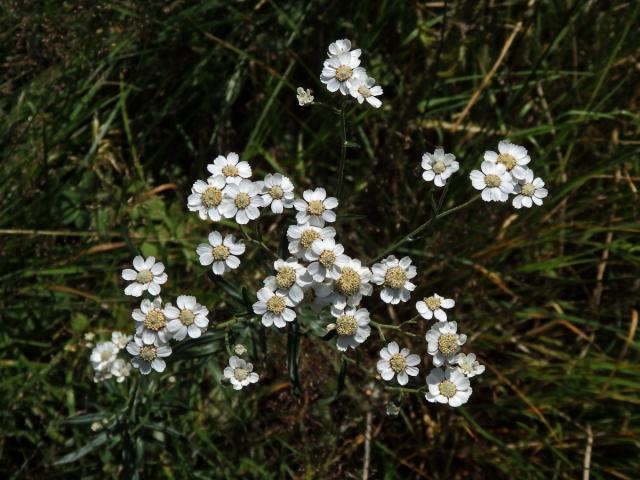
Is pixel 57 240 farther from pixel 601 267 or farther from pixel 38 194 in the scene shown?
pixel 601 267

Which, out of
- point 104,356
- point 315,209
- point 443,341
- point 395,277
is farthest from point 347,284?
point 104,356

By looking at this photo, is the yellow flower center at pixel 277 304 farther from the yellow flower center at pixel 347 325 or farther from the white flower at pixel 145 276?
the white flower at pixel 145 276

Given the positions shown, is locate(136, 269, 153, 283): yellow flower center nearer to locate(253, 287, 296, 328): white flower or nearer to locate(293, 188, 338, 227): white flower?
locate(253, 287, 296, 328): white flower

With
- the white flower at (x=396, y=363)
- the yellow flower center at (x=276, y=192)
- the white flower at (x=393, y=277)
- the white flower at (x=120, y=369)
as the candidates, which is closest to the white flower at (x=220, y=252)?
the yellow flower center at (x=276, y=192)

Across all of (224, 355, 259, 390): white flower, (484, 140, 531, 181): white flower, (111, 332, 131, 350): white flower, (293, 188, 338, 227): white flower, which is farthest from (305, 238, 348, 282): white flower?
(111, 332, 131, 350): white flower

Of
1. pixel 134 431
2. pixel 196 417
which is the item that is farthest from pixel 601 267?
pixel 134 431

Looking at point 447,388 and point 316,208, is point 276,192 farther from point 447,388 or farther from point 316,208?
point 447,388
